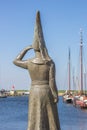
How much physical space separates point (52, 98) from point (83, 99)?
56.8 metres

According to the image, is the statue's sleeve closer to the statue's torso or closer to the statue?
the statue

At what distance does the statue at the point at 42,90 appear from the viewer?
12.3m

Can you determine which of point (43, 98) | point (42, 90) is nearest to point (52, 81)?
point (42, 90)

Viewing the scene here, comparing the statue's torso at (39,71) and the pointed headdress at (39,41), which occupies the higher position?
the pointed headdress at (39,41)

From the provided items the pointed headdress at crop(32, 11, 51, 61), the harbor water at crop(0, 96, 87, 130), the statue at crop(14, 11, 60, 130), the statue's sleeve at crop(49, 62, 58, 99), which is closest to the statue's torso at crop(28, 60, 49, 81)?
the statue at crop(14, 11, 60, 130)

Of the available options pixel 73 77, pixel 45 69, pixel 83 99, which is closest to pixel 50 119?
pixel 45 69

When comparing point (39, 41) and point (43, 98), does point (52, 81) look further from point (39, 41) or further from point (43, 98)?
point (39, 41)

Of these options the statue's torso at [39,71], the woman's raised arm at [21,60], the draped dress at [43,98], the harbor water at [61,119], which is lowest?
the harbor water at [61,119]

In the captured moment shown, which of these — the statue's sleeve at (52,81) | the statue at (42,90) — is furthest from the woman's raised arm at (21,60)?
the statue's sleeve at (52,81)

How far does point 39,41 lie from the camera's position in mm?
12398

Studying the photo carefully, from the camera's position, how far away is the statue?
485 inches

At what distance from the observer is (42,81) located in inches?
487

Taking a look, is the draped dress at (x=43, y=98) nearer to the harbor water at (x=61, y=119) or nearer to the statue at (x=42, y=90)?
the statue at (x=42, y=90)

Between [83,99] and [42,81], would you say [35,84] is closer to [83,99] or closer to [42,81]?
[42,81]
